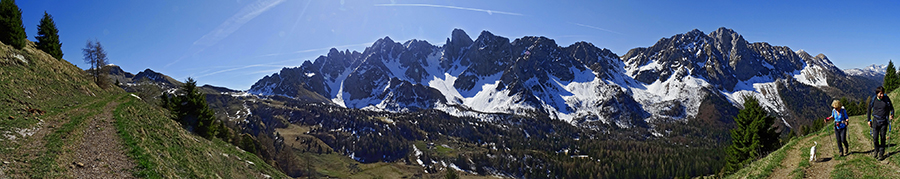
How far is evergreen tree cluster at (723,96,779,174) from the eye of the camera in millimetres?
42562

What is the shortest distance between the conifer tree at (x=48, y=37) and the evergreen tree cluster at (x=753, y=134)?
92.1 m

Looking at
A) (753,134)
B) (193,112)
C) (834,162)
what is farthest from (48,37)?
(753,134)

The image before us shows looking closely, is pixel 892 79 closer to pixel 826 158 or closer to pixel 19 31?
pixel 826 158

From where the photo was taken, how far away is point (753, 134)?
43.3 meters

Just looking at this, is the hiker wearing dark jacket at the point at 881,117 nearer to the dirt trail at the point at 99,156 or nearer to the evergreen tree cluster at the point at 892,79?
the dirt trail at the point at 99,156

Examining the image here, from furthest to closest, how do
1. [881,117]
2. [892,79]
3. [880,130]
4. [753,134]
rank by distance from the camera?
[892,79], [753,134], [880,130], [881,117]

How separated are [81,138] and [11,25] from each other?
37382 mm

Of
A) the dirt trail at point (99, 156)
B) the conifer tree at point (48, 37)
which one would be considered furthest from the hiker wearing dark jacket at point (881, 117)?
the conifer tree at point (48, 37)

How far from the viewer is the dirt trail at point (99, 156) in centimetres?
1692

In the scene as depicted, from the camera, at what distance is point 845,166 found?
1617cm

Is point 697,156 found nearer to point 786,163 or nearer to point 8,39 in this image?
point 786,163

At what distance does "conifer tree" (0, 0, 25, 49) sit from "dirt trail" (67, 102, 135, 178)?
→ 2880 cm

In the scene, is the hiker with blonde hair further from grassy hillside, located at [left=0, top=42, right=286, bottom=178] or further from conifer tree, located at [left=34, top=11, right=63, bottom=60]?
conifer tree, located at [left=34, top=11, right=63, bottom=60]

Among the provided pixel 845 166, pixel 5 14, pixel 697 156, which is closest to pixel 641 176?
pixel 697 156
